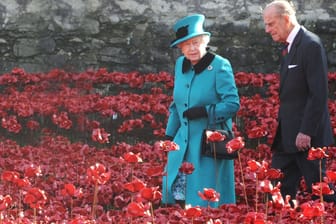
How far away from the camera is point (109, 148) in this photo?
6465 millimetres

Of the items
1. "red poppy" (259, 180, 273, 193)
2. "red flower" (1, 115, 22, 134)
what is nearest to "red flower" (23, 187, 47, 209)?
"red poppy" (259, 180, 273, 193)

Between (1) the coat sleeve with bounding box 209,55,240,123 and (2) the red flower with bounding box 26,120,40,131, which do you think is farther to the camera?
(2) the red flower with bounding box 26,120,40,131

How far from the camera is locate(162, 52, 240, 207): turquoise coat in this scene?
4.30m

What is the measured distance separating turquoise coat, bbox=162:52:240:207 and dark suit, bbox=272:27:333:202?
0.96 feet

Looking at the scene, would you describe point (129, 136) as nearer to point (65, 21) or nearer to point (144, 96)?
point (144, 96)

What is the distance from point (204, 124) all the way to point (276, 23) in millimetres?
729

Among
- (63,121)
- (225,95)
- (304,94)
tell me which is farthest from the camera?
(63,121)

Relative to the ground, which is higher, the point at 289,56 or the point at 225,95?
the point at 289,56

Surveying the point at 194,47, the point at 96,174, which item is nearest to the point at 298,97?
the point at 194,47

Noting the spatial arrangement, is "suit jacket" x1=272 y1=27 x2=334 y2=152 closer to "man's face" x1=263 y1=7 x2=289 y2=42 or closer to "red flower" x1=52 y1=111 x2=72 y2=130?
"man's face" x1=263 y1=7 x2=289 y2=42

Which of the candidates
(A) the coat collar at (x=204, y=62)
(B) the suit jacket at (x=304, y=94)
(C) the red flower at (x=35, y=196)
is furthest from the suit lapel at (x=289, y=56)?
(C) the red flower at (x=35, y=196)

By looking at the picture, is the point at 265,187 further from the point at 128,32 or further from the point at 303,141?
the point at 128,32

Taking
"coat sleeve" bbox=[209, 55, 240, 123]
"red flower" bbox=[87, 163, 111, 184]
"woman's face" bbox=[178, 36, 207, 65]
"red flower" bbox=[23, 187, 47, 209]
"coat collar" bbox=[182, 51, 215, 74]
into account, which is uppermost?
"woman's face" bbox=[178, 36, 207, 65]

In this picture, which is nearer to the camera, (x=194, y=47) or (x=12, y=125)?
(x=194, y=47)
